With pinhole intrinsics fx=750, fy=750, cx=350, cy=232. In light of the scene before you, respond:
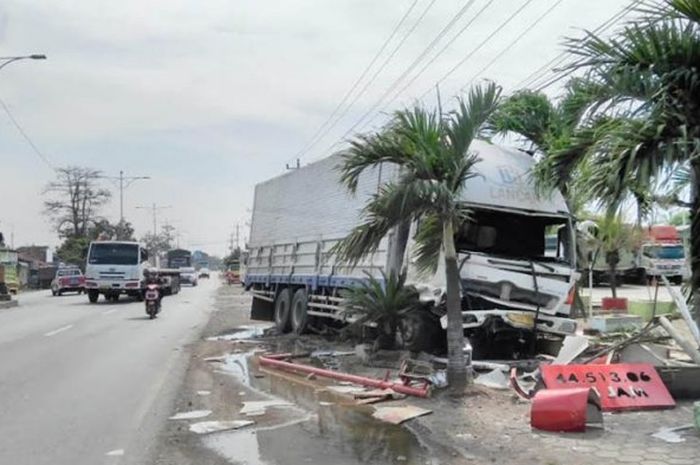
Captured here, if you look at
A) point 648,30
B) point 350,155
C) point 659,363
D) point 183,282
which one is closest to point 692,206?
point 648,30

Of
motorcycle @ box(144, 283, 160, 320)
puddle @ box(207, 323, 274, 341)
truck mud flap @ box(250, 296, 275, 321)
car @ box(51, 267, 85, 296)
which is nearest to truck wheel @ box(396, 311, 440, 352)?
puddle @ box(207, 323, 274, 341)

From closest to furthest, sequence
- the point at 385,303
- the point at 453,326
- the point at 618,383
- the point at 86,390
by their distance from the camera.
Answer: the point at 618,383, the point at 453,326, the point at 86,390, the point at 385,303

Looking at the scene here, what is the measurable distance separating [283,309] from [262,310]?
2.72 meters

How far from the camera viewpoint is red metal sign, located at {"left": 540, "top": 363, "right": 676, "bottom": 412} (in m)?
7.86

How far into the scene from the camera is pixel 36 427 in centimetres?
748

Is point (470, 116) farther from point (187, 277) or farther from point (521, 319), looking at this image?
point (187, 277)

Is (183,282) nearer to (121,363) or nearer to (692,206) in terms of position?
(121,363)

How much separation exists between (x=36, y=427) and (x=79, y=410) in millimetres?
921

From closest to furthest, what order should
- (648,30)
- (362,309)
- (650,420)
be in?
(648,30) → (650,420) → (362,309)

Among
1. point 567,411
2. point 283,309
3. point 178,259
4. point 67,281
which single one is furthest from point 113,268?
point 178,259

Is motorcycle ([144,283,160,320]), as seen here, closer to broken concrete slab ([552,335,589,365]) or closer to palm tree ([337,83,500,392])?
palm tree ([337,83,500,392])

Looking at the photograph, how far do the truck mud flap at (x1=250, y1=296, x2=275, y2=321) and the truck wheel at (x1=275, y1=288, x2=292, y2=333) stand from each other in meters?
1.51

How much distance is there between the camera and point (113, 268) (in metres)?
32.7

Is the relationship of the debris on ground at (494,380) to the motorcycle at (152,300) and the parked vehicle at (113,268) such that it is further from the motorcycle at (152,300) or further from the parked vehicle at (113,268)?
the parked vehicle at (113,268)
